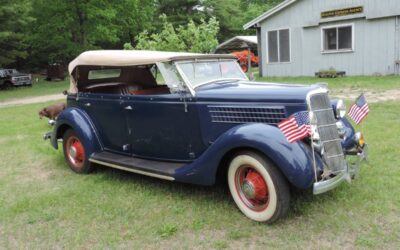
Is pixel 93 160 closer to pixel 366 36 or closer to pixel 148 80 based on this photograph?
pixel 148 80

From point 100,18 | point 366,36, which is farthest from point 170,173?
point 100,18

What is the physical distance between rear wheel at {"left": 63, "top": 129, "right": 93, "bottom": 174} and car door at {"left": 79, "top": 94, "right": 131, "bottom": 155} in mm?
374

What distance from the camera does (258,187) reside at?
4.10 m

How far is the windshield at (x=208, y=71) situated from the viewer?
501 cm

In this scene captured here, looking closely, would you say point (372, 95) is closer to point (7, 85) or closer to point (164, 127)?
point (164, 127)

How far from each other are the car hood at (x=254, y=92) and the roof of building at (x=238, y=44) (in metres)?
29.4

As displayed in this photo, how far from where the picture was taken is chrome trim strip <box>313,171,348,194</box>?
3.81 m

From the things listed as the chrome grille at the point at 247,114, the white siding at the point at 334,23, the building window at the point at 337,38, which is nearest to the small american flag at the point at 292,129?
the chrome grille at the point at 247,114

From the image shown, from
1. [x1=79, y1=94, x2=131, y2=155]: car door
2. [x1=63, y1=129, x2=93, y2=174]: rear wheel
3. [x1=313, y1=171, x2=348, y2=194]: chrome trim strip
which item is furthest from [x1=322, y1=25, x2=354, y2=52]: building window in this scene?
[x1=313, y1=171, x2=348, y2=194]: chrome trim strip

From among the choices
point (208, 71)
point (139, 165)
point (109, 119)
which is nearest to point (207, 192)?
point (139, 165)

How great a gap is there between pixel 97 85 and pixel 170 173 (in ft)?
8.31

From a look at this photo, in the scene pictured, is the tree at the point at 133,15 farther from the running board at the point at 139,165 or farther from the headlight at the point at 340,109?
the headlight at the point at 340,109

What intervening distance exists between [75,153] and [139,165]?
60.3 inches

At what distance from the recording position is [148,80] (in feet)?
21.0
